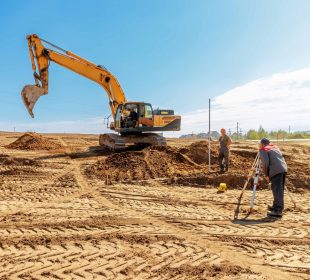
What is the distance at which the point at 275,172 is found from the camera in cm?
688

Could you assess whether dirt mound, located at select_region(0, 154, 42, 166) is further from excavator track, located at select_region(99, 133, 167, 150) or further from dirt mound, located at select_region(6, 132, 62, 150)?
dirt mound, located at select_region(6, 132, 62, 150)

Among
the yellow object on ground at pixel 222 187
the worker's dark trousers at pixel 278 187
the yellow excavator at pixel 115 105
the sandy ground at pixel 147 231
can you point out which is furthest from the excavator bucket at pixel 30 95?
the worker's dark trousers at pixel 278 187

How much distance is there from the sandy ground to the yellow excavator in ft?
23.2

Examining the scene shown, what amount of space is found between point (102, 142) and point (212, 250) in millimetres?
15747

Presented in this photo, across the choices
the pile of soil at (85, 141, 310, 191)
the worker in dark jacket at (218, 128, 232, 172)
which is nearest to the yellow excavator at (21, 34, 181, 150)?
the pile of soil at (85, 141, 310, 191)

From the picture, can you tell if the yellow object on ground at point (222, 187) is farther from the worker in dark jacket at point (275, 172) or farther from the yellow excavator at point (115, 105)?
the yellow excavator at point (115, 105)

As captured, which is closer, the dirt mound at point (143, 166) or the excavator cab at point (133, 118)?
the dirt mound at point (143, 166)

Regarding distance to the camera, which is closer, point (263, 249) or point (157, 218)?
point (263, 249)

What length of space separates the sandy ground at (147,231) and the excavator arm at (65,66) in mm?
6648

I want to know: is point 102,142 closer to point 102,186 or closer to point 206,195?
point 102,186

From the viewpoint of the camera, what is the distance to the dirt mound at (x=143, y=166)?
459 inches

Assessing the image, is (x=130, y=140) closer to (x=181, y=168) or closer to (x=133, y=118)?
(x=133, y=118)

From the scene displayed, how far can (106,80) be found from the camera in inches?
737

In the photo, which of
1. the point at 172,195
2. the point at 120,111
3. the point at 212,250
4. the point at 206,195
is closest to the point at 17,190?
the point at 172,195
